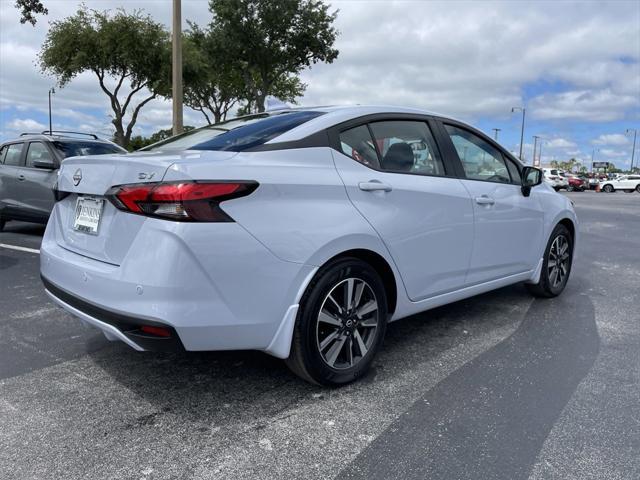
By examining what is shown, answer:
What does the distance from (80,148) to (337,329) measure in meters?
6.81

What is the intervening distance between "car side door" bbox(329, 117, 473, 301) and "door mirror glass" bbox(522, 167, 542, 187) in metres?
1.01

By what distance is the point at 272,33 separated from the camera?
23.9 meters

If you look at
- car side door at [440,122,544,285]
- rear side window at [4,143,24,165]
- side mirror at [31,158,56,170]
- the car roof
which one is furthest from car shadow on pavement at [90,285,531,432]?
rear side window at [4,143,24,165]

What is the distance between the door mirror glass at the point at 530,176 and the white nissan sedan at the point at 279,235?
0.73 meters

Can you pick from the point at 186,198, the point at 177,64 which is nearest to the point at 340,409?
the point at 186,198

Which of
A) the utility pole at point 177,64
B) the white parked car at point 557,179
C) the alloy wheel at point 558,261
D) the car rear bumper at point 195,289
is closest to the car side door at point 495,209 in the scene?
the alloy wheel at point 558,261

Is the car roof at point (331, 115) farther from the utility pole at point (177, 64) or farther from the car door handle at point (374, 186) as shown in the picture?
the utility pole at point (177, 64)

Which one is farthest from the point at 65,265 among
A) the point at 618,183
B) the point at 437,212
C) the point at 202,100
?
the point at 618,183

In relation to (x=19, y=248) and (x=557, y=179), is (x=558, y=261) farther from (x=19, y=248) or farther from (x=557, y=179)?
(x=557, y=179)

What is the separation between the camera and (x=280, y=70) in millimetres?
25672

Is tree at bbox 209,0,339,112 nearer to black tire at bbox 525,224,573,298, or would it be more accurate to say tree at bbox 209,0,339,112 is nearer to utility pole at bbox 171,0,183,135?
utility pole at bbox 171,0,183,135

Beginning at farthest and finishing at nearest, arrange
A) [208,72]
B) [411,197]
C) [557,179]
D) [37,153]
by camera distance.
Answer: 1. [557,179]
2. [208,72]
3. [37,153]
4. [411,197]

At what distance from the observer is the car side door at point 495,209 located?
3818mm

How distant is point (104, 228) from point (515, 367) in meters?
2.57
